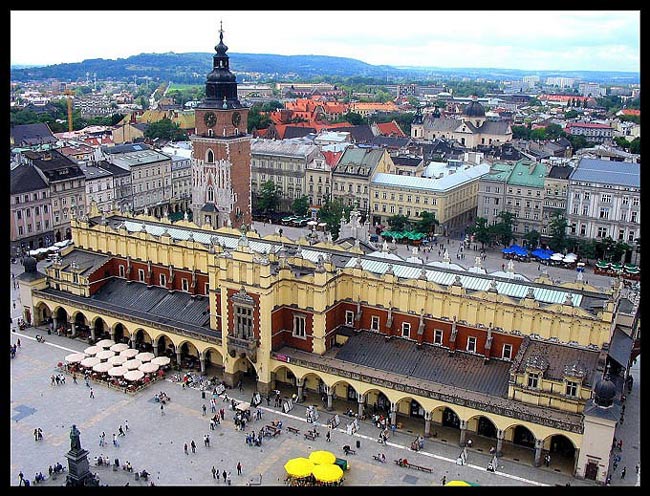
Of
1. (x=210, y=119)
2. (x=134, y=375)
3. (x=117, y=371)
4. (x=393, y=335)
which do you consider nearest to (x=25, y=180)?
(x=210, y=119)

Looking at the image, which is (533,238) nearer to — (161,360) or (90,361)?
(161,360)

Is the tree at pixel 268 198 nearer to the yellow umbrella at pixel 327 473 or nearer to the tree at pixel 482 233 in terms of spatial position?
the tree at pixel 482 233

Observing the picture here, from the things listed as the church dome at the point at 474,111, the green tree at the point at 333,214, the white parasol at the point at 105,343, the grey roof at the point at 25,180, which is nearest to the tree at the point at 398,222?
the green tree at the point at 333,214

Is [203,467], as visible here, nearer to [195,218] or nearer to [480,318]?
[480,318]

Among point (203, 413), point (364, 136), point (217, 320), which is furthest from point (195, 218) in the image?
point (364, 136)

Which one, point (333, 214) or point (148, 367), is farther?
point (333, 214)

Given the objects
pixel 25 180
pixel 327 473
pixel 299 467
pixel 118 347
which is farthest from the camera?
pixel 25 180

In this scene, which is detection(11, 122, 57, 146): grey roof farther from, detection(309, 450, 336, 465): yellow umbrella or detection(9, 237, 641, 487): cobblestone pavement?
detection(309, 450, 336, 465): yellow umbrella

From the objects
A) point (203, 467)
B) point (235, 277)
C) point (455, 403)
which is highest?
point (235, 277)
